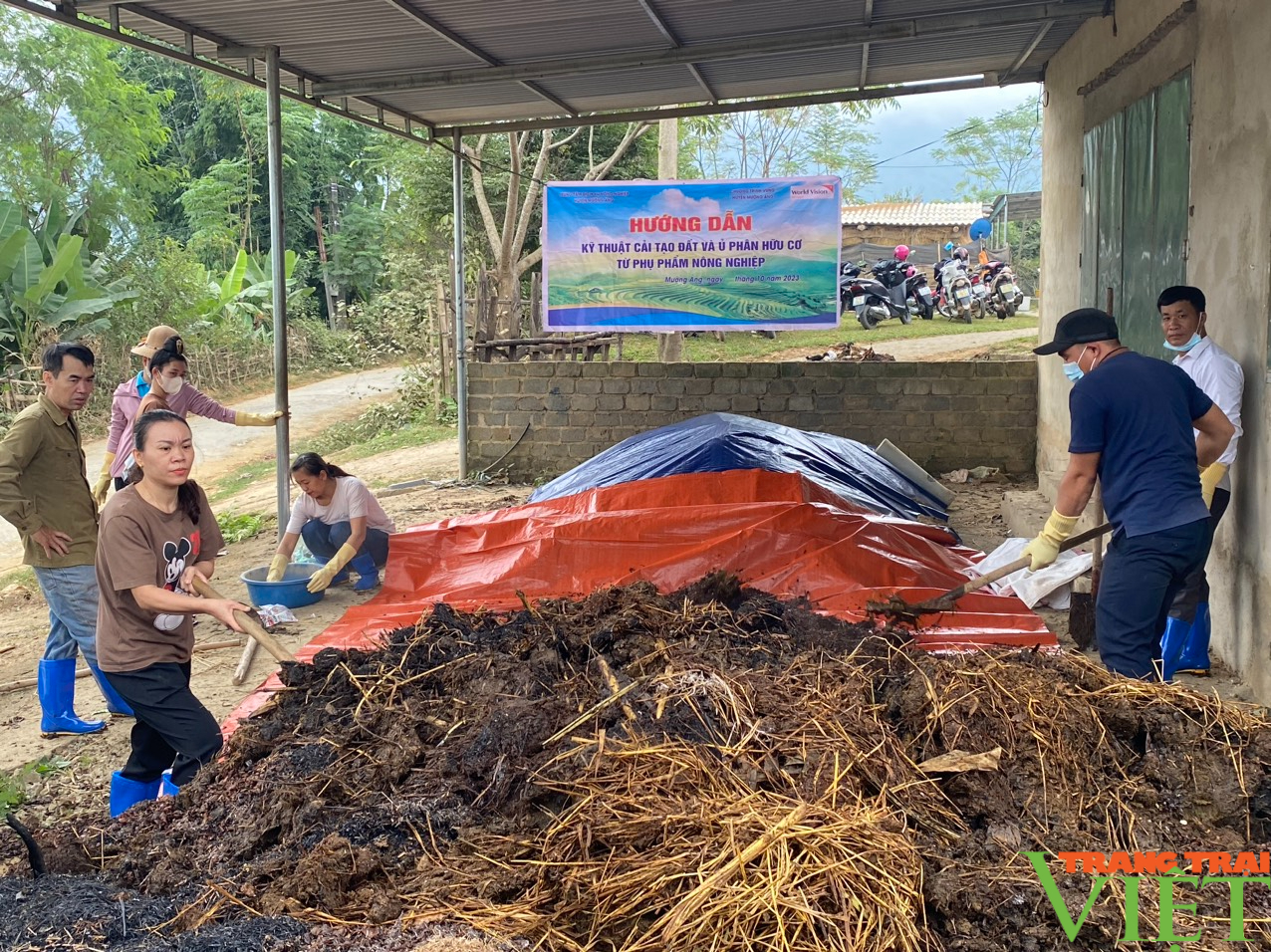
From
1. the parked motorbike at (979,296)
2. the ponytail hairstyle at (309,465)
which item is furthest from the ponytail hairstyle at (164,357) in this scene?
the parked motorbike at (979,296)

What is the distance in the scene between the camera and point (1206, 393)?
4168 mm

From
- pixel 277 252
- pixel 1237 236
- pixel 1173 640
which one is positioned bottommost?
pixel 1173 640

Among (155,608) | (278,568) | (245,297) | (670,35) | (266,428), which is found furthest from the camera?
(245,297)

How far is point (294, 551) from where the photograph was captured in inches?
260

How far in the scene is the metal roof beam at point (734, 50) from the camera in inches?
245

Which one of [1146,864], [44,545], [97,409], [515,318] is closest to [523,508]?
[44,545]

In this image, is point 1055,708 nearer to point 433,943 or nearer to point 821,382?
point 433,943

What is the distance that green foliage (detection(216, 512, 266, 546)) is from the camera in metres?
8.34

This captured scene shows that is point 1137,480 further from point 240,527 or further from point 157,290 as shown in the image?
point 157,290

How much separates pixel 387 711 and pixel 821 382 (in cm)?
629

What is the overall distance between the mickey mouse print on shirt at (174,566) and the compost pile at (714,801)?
1.41ft

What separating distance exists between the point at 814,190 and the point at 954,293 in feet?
36.1

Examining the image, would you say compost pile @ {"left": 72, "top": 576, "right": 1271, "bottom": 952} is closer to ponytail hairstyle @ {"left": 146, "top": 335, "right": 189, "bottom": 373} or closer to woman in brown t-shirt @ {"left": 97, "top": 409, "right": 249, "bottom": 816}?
woman in brown t-shirt @ {"left": 97, "top": 409, "right": 249, "bottom": 816}

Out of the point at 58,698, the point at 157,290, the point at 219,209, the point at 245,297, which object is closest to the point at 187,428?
the point at 58,698
